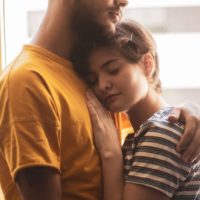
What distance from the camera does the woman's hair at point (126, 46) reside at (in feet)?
3.98

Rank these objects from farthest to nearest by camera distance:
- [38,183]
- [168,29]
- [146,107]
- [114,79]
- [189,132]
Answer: [168,29], [146,107], [114,79], [189,132], [38,183]

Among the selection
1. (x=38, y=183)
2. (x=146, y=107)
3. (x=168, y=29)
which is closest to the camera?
(x=38, y=183)

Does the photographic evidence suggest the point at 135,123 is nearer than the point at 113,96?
No

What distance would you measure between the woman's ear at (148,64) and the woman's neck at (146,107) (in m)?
0.06

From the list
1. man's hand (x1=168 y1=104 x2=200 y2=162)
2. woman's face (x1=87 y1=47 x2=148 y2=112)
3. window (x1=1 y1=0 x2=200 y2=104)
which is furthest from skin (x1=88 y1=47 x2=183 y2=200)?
window (x1=1 y1=0 x2=200 y2=104)

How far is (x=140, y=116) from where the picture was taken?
134 cm

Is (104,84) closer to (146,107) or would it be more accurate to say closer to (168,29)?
(146,107)

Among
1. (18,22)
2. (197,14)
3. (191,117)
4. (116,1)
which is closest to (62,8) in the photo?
(116,1)

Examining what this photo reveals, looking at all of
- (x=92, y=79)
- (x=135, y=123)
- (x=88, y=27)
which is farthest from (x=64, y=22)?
(x=135, y=123)

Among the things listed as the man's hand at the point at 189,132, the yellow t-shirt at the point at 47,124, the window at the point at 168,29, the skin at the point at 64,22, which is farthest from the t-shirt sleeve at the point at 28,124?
the window at the point at 168,29

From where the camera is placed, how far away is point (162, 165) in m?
1.07

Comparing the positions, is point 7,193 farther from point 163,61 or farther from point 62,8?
point 163,61

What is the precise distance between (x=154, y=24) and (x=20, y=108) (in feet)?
3.69

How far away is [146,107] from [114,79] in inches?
6.4
